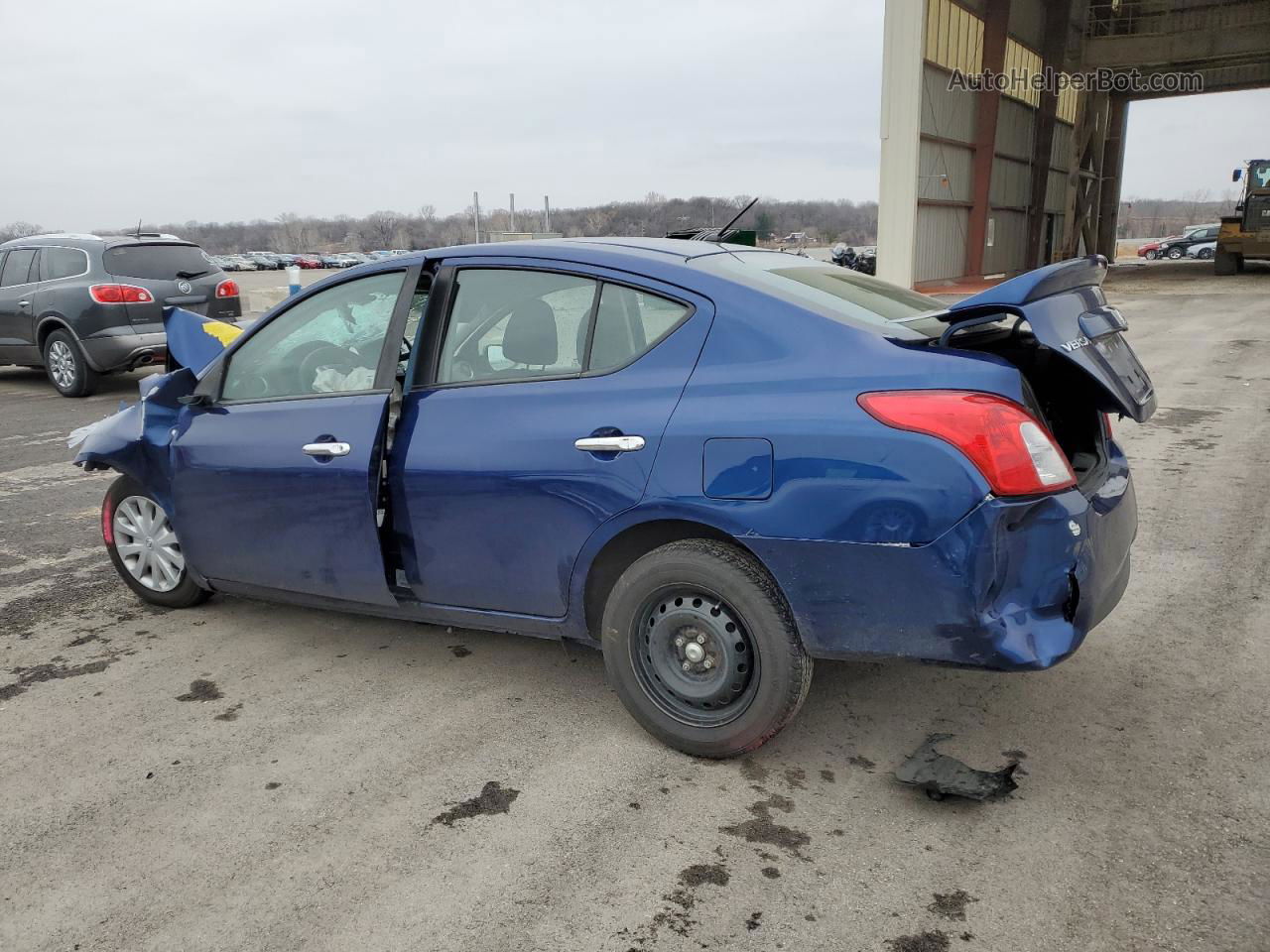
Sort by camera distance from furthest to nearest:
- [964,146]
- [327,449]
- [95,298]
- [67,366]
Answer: [964,146], [67,366], [95,298], [327,449]

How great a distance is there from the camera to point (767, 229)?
851 centimetres

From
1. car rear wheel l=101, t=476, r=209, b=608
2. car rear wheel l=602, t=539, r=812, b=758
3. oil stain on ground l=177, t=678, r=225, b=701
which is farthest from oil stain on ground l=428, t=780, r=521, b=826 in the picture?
car rear wheel l=101, t=476, r=209, b=608

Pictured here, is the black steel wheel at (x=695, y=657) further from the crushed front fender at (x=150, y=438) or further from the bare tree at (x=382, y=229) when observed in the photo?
the bare tree at (x=382, y=229)

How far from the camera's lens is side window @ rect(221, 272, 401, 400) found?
12.1 ft

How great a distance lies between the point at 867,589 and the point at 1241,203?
30.8 metres

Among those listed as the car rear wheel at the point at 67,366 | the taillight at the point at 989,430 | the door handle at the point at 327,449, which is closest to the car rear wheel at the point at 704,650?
the taillight at the point at 989,430

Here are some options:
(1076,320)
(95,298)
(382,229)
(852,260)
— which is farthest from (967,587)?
(382,229)

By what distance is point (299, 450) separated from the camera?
144 inches

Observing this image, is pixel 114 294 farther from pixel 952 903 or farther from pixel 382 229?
pixel 382 229

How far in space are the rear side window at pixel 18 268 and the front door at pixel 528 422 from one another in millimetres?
9826

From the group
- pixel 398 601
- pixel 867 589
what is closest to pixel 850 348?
pixel 867 589

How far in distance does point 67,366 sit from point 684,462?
10292 millimetres

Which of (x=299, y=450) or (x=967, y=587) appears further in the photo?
(x=299, y=450)

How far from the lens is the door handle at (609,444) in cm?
299
